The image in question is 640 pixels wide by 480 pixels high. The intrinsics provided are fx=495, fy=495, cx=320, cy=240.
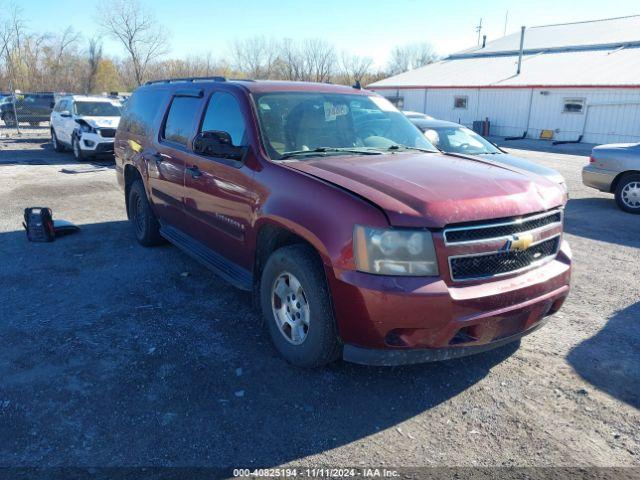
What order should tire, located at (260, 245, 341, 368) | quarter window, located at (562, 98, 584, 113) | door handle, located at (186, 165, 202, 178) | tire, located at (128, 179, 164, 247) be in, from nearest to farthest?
tire, located at (260, 245, 341, 368)
door handle, located at (186, 165, 202, 178)
tire, located at (128, 179, 164, 247)
quarter window, located at (562, 98, 584, 113)

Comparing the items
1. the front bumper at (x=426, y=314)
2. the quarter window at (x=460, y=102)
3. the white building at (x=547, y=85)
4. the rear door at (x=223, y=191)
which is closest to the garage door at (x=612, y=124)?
the white building at (x=547, y=85)

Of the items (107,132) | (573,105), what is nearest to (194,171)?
(107,132)

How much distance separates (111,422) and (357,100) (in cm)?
340

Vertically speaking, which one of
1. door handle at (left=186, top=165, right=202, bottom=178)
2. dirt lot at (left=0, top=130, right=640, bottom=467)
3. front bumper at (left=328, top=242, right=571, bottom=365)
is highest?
door handle at (left=186, top=165, right=202, bottom=178)

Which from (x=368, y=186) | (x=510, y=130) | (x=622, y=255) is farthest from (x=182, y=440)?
(x=510, y=130)

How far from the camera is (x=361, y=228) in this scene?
2.87m

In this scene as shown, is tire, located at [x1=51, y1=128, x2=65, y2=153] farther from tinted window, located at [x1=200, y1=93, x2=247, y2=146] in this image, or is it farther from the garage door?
the garage door

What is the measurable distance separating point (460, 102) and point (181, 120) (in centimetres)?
2981

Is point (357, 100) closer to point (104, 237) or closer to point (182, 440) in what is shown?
point (182, 440)

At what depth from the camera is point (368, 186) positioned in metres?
3.13

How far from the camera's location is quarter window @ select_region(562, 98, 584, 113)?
25.6m

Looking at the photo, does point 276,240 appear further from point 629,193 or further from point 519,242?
point 629,193

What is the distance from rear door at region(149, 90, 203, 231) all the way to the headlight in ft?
8.72

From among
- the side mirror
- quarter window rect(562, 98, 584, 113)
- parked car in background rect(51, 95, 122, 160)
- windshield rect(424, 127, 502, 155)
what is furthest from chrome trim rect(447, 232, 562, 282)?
quarter window rect(562, 98, 584, 113)
